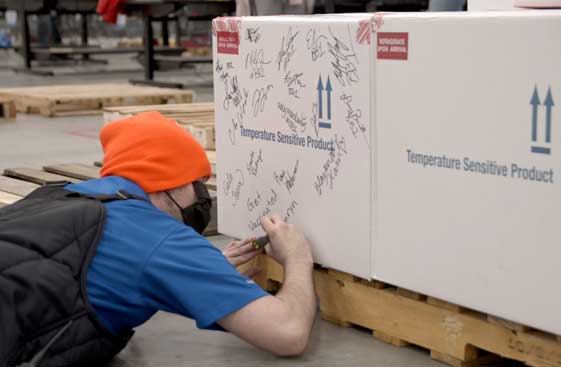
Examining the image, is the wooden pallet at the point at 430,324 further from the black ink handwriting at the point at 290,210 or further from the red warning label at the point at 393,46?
the red warning label at the point at 393,46

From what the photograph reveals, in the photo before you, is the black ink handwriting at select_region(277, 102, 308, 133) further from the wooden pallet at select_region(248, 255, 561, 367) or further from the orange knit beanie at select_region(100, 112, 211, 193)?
the wooden pallet at select_region(248, 255, 561, 367)

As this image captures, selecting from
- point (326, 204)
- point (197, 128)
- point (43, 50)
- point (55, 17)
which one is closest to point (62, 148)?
point (197, 128)

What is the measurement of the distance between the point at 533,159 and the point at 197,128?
14.3 ft

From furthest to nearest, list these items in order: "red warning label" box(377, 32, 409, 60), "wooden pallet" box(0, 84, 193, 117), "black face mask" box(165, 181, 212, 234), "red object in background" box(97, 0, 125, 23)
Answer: "red object in background" box(97, 0, 125, 23)
"wooden pallet" box(0, 84, 193, 117)
"black face mask" box(165, 181, 212, 234)
"red warning label" box(377, 32, 409, 60)

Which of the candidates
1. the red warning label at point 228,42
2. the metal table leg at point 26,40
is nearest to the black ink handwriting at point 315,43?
the red warning label at point 228,42

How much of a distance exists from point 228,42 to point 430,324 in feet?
4.56

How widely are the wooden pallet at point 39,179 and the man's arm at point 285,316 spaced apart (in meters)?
1.74

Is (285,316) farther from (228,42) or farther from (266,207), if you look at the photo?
(228,42)

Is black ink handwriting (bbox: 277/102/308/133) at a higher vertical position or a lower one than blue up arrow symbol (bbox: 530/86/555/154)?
lower

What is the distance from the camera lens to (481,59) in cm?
267

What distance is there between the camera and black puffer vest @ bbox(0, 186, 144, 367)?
262 centimetres

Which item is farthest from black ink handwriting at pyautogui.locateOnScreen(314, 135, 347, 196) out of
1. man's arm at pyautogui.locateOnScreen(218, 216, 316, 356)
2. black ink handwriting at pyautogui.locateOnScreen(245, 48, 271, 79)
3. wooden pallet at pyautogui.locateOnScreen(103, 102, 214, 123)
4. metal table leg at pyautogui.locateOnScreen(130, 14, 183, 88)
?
metal table leg at pyautogui.locateOnScreen(130, 14, 183, 88)

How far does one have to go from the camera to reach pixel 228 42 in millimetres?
3789

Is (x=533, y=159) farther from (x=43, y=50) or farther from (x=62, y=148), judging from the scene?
(x=43, y=50)
